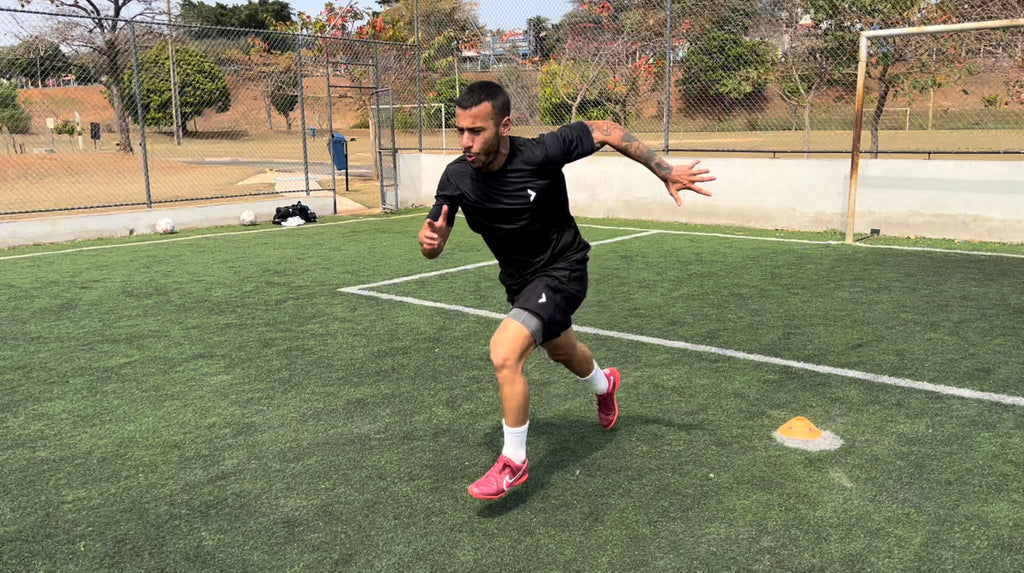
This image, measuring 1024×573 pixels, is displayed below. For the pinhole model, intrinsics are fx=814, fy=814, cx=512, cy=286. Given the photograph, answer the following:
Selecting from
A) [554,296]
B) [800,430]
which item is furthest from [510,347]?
[800,430]

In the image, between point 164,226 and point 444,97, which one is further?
point 444,97

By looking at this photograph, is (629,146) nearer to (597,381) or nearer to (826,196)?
(597,381)

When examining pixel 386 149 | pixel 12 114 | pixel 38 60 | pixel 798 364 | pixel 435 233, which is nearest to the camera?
pixel 435 233

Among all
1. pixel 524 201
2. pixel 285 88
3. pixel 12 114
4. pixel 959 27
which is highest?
pixel 285 88

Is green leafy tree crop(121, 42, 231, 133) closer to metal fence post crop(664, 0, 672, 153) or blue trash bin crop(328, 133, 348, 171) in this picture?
blue trash bin crop(328, 133, 348, 171)

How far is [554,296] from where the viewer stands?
3.76 m

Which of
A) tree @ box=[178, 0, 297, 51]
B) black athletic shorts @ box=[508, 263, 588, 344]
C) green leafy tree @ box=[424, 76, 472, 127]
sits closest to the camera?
black athletic shorts @ box=[508, 263, 588, 344]

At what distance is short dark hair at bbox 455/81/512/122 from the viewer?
3.59 meters

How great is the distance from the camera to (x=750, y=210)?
12.5 m

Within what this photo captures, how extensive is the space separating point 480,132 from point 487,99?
15 cm

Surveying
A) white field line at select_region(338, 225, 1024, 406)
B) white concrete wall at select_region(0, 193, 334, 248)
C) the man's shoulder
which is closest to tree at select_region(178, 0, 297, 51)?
white concrete wall at select_region(0, 193, 334, 248)

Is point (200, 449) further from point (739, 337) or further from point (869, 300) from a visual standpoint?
point (869, 300)

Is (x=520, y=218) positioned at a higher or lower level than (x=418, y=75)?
lower

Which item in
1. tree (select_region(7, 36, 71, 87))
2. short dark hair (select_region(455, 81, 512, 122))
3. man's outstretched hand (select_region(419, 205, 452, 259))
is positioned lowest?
man's outstretched hand (select_region(419, 205, 452, 259))
